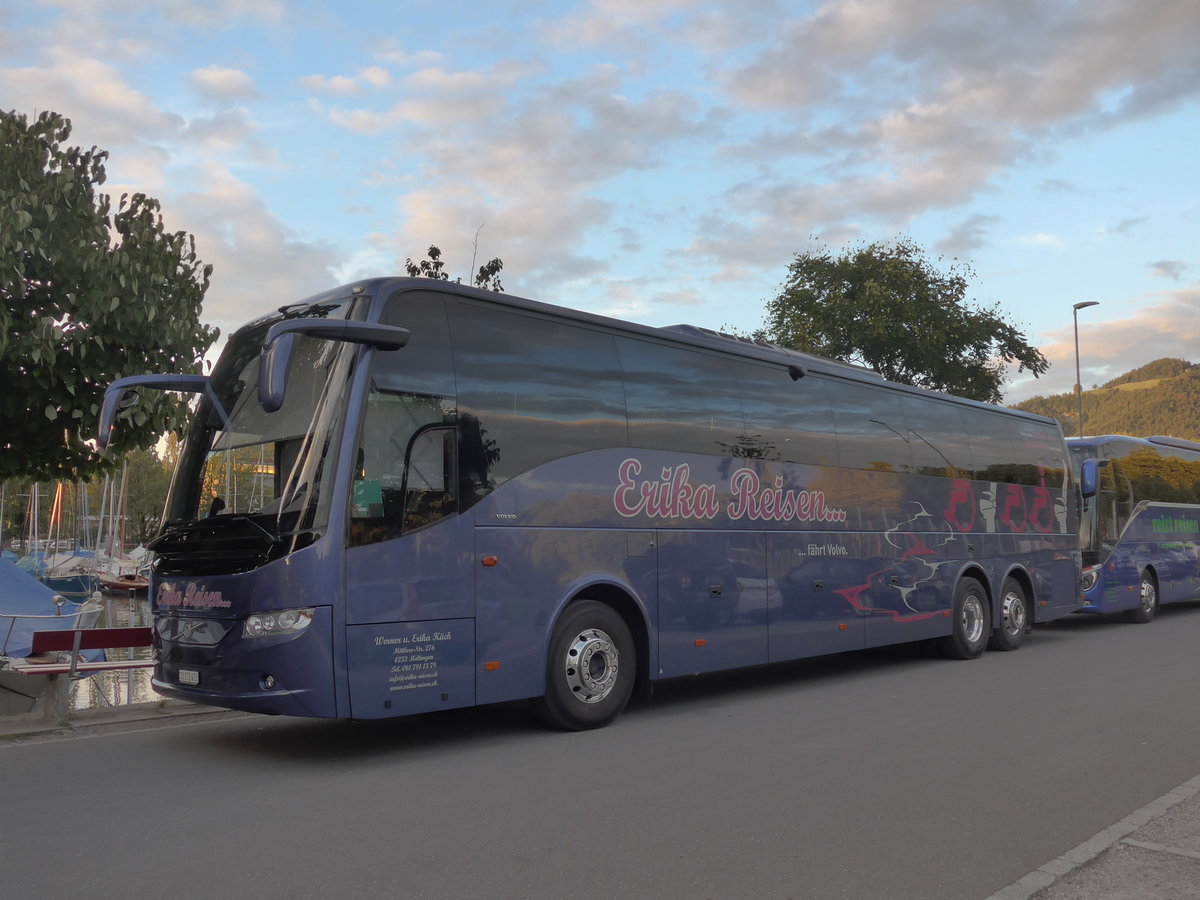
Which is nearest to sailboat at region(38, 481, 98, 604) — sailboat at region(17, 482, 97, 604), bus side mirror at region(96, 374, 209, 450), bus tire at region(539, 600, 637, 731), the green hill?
sailboat at region(17, 482, 97, 604)

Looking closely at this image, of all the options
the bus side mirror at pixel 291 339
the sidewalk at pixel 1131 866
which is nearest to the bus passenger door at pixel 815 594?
the bus side mirror at pixel 291 339

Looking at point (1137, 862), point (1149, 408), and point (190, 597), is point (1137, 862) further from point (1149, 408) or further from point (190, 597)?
point (1149, 408)

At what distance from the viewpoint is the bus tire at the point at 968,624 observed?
14.0 m

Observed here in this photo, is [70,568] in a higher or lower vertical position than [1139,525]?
lower

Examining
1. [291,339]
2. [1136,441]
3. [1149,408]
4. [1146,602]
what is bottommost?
[1146,602]

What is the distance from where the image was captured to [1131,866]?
491 centimetres

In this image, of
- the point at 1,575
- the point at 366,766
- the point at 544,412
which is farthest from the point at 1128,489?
the point at 1,575

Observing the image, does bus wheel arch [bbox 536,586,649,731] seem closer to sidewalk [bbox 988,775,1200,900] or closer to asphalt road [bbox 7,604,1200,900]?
asphalt road [bbox 7,604,1200,900]

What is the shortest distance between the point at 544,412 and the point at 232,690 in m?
3.16

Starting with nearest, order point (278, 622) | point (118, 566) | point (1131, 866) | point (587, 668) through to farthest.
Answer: point (1131, 866), point (278, 622), point (587, 668), point (118, 566)

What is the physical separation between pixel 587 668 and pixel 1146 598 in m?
15.8

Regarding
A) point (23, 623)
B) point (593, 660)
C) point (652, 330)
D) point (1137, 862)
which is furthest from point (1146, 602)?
point (23, 623)

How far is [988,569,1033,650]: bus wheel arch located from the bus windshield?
10.8 meters

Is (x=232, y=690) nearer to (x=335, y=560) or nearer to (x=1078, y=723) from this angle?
(x=335, y=560)
